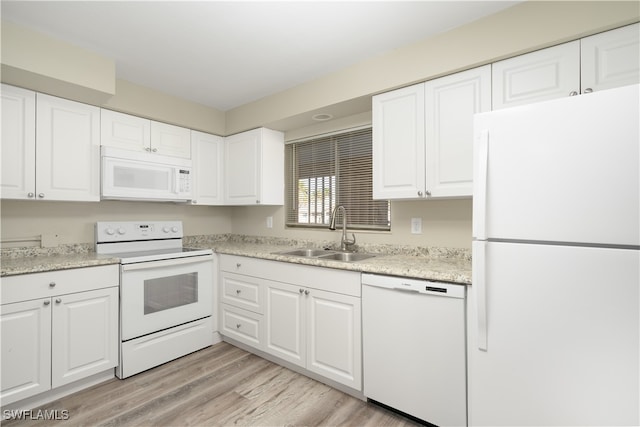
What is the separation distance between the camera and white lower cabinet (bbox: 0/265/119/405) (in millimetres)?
1851

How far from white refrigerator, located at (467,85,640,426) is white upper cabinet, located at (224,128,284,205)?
2140 millimetres

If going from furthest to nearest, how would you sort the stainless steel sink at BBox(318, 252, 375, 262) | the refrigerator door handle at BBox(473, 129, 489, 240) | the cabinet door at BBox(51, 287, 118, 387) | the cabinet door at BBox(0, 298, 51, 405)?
1. the stainless steel sink at BBox(318, 252, 375, 262)
2. the cabinet door at BBox(51, 287, 118, 387)
3. the cabinet door at BBox(0, 298, 51, 405)
4. the refrigerator door handle at BBox(473, 129, 489, 240)

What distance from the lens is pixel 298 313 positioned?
7.64 feet

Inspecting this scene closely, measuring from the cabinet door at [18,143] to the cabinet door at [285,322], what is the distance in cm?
181

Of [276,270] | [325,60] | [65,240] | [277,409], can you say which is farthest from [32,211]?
[325,60]

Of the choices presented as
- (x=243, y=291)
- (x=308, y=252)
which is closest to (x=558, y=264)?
(x=308, y=252)

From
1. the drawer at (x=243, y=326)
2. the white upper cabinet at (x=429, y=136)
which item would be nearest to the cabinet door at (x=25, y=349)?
the drawer at (x=243, y=326)

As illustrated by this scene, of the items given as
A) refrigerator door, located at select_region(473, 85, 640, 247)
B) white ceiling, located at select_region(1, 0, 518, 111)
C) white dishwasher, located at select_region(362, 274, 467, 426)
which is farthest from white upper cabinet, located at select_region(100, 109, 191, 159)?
refrigerator door, located at select_region(473, 85, 640, 247)

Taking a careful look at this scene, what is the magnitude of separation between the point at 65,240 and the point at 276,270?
69.1 inches

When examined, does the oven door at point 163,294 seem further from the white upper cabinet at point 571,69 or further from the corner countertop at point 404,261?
the white upper cabinet at point 571,69

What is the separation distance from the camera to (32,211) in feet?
7.89

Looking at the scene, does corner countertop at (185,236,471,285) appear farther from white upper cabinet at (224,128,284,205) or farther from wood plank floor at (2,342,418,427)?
wood plank floor at (2,342,418,427)

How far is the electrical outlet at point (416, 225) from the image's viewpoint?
7.87 ft

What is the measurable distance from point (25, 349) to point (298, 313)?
1.68 meters
